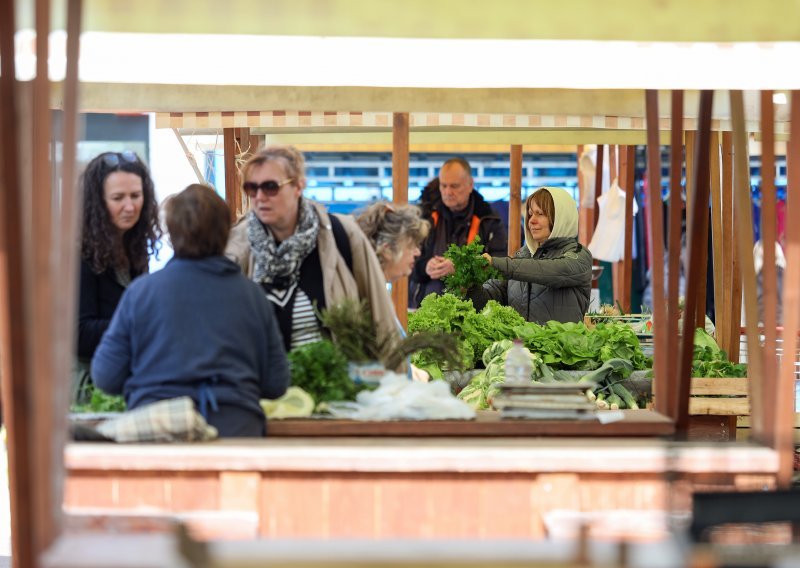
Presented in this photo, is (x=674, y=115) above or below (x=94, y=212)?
above

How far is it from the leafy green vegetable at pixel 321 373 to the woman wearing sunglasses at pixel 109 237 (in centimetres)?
78

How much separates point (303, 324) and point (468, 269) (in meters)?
3.29

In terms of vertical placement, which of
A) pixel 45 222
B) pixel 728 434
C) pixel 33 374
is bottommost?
pixel 728 434

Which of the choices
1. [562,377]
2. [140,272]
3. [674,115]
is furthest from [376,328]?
[562,377]

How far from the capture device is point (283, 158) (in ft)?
15.7

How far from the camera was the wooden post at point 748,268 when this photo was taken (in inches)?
167

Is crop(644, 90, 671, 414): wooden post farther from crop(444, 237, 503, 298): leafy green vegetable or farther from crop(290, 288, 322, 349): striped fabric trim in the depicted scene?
crop(444, 237, 503, 298): leafy green vegetable

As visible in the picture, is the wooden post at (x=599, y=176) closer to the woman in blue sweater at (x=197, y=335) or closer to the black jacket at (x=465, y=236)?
the black jacket at (x=465, y=236)

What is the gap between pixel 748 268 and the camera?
4379mm

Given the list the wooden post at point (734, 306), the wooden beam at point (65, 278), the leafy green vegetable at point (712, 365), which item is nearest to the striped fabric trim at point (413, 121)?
the wooden post at point (734, 306)

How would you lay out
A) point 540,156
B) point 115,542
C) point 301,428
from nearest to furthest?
point 115,542 → point 301,428 → point 540,156

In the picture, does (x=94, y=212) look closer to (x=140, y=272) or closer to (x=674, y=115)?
(x=140, y=272)

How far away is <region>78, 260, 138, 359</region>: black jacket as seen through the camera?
473cm

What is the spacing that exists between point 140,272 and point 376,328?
103cm
